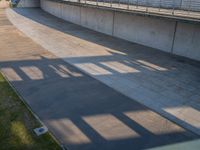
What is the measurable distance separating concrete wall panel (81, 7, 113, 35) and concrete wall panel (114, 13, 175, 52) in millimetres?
882

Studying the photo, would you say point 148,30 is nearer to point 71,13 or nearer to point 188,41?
point 188,41

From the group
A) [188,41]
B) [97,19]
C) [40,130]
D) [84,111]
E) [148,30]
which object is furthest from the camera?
[97,19]

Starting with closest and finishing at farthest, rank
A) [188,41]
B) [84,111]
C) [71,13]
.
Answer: [84,111], [188,41], [71,13]

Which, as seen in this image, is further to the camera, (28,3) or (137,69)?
(28,3)

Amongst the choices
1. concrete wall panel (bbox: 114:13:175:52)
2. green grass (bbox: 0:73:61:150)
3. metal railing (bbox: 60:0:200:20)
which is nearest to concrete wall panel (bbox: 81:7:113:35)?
concrete wall panel (bbox: 114:13:175:52)

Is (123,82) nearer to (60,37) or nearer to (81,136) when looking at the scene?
(81,136)

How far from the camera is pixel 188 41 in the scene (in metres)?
12.8

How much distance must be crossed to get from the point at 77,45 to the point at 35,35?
4348mm

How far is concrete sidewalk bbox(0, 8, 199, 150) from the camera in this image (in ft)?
20.7

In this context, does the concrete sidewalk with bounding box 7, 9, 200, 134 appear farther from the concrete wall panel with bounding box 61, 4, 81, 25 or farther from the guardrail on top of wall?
the concrete wall panel with bounding box 61, 4, 81, 25

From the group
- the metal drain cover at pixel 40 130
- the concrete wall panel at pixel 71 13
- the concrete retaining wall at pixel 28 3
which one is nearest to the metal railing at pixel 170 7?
the concrete wall panel at pixel 71 13

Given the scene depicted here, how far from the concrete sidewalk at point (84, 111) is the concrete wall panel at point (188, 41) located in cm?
598

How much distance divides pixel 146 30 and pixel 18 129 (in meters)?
10.9

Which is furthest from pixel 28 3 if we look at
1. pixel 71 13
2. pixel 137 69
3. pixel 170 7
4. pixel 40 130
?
pixel 40 130
